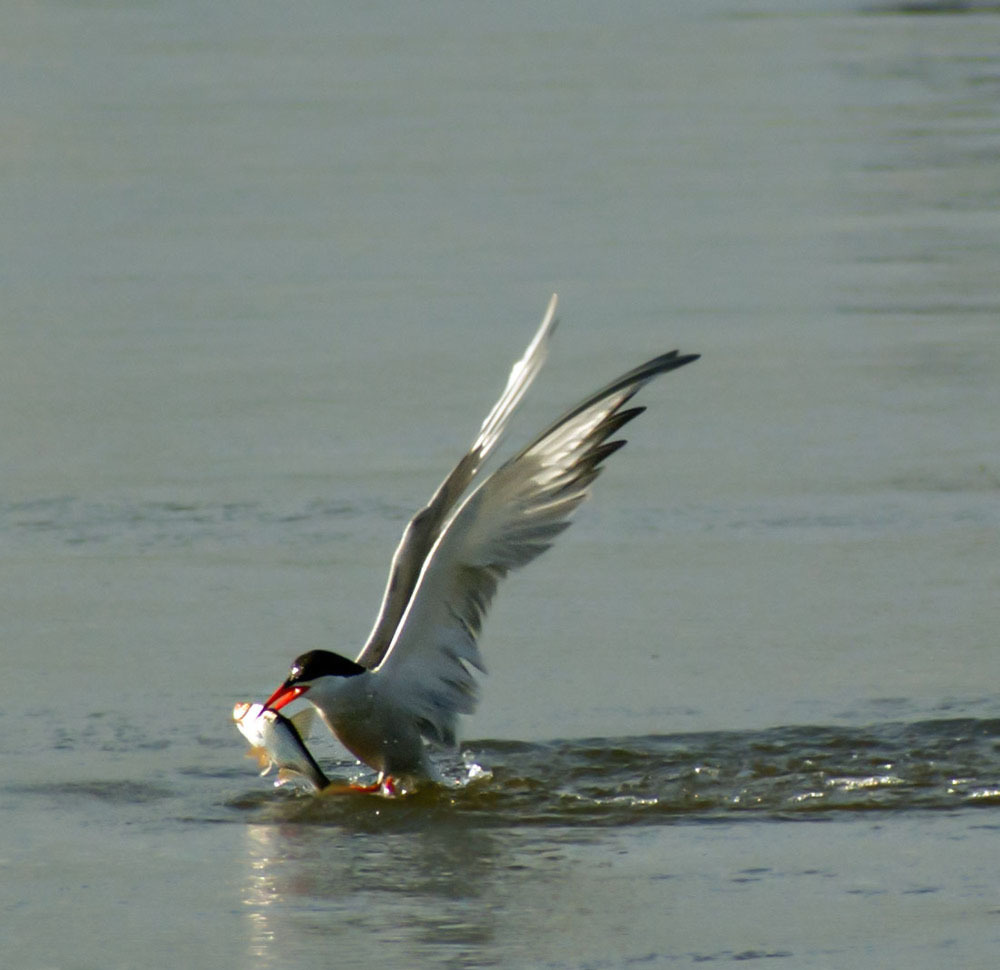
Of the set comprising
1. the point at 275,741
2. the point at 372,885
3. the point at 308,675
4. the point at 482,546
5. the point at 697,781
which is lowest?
the point at 372,885

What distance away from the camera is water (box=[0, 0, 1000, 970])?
507cm

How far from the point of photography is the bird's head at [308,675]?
5.98m

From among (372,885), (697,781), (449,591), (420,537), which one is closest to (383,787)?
(449,591)

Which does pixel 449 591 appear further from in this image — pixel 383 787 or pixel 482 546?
pixel 383 787

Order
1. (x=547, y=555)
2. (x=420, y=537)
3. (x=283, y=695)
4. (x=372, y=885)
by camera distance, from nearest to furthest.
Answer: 1. (x=372, y=885)
2. (x=283, y=695)
3. (x=420, y=537)
4. (x=547, y=555)

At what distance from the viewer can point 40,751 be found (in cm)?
612

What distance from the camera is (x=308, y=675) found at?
19.7 feet

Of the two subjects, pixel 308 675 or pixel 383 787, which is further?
pixel 383 787

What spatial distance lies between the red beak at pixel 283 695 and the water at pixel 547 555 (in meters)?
0.22

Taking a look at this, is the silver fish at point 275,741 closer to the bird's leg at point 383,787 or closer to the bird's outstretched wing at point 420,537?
the bird's leg at point 383,787

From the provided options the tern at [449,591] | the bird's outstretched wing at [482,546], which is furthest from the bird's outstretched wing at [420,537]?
the bird's outstretched wing at [482,546]

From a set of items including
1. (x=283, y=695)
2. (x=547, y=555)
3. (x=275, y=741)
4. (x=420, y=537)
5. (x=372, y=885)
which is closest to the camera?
(x=372, y=885)

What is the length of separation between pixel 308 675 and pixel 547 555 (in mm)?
1866

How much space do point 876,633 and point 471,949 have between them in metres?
2.49
